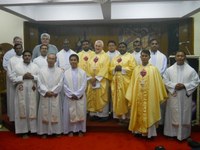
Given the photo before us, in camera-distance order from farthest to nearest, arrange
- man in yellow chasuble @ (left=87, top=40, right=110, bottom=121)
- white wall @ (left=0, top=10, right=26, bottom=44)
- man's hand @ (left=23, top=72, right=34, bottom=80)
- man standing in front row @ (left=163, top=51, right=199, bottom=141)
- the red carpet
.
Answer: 1. white wall @ (left=0, top=10, right=26, bottom=44)
2. man in yellow chasuble @ (left=87, top=40, right=110, bottom=121)
3. man's hand @ (left=23, top=72, right=34, bottom=80)
4. man standing in front row @ (left=163, top=51, right=199, bottom=141)
5. the red carpet

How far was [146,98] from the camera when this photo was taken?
5.02 m

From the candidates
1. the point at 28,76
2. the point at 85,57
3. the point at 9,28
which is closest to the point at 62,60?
the point at 85,57

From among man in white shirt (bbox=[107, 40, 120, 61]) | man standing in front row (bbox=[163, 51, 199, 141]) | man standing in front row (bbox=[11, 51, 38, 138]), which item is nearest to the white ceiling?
man in white shirt (bbox=[107, 40, 120, 61])

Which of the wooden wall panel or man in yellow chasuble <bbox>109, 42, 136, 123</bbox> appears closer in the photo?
man in yellow chasuble <bbox>109, 42, 136, 123</bbox>

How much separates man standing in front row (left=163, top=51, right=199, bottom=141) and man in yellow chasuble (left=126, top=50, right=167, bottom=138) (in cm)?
20

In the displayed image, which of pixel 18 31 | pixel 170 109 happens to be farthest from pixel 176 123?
pixel 18 31

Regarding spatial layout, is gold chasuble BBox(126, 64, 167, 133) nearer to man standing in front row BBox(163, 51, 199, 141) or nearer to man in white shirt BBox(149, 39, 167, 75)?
man standing in front row BBox(163, 51, 199, 141)

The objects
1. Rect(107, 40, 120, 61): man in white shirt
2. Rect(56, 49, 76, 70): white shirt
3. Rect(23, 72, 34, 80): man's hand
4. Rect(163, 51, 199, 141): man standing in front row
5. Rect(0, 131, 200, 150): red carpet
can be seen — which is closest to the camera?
Rect(0, 131, 200, 150): red carpet

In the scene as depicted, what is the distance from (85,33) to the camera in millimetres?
8773

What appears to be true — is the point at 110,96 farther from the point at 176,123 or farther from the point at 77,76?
the point at 176,123

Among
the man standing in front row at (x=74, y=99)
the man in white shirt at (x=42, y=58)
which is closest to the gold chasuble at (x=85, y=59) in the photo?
the man standing in front row at (x=74, y=99)

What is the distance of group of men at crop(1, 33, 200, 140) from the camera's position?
16.4 ft

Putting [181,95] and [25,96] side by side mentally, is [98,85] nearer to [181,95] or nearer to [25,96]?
[25,96]

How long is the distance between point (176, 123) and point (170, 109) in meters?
0.28
